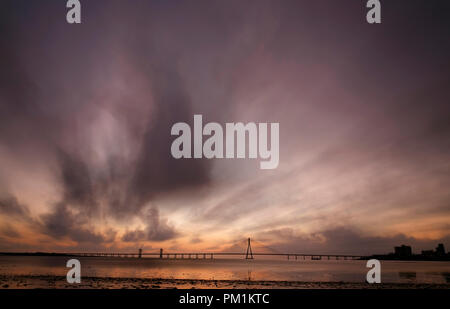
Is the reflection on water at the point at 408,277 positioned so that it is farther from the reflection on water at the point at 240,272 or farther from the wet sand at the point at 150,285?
the wet sand at the point at 150,285

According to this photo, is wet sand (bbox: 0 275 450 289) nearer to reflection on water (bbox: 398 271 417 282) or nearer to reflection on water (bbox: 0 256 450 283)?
reflection on water (bbox: 0 256 450 283)

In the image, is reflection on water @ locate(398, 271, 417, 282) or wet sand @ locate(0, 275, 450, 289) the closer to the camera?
wet sand @ locate(0, 275, 450, 289)

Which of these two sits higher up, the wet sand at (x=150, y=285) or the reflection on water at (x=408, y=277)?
the wet sand at (x=150, y=285)

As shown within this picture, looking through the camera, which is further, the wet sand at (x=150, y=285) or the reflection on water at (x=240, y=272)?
the reflection on water at (x=240, y=272)

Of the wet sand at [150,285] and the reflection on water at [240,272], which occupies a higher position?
the wet sand at [150,285]

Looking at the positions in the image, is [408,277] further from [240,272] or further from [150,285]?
[150,285]

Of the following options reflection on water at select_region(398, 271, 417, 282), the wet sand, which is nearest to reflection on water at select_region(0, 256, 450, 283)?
reflection on water at select_region(398, 271, 417, 282)

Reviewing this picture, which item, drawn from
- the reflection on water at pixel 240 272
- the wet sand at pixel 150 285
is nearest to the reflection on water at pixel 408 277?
the reflection on water at pixel 240 272

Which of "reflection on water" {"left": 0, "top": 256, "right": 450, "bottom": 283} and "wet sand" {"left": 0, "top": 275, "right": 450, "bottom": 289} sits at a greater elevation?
"wet sand" {"left": 0, "top": 275, "right": 450, "bottom": 289}
